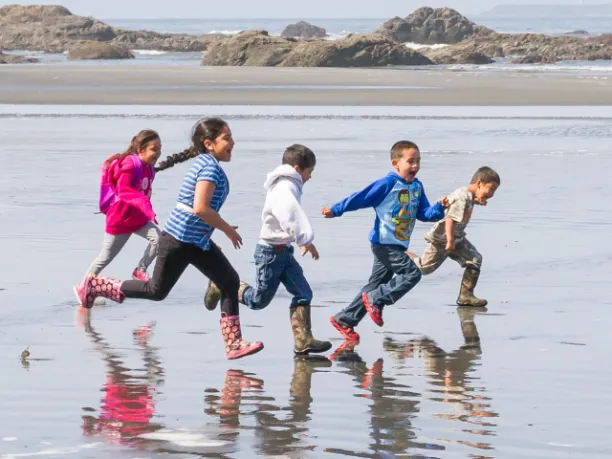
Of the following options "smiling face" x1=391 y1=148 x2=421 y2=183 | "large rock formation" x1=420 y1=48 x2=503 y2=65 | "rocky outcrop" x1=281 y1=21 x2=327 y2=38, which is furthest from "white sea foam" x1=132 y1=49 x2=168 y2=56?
"smiling face" x1=391 y1=148 x2=421 y2=183

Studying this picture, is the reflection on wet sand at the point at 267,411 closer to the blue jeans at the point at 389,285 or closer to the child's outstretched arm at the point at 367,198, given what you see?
the blue jeans at the point at 389,285

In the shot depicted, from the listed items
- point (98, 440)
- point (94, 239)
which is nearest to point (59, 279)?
point (94, 239)

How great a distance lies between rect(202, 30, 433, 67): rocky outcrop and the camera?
5093 centimetres

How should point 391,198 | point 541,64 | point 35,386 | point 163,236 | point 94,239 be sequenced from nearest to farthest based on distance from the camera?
point 35,386 < point 163,236 < point 391,198 < point 94,239 < point 541,64

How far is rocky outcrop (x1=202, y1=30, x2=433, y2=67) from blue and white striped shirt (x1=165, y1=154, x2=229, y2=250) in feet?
142

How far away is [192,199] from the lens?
7430 mm

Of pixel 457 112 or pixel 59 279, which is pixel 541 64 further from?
pixel 59 279

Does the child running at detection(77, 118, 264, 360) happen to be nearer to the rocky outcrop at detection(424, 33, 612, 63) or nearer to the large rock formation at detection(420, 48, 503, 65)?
the large rock formation at detection(420, 48, 503, 65)

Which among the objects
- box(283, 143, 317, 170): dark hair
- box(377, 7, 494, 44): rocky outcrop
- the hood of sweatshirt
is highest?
box(377, 7, 494, 44): rocky outcrop

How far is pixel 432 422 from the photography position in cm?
606

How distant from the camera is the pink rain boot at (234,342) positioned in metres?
7.32

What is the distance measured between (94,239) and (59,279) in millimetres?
1917

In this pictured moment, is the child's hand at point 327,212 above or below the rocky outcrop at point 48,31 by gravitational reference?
below

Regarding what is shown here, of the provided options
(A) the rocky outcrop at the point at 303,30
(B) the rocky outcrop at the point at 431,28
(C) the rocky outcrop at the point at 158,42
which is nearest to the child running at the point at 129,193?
(C) the rocky outcrop at the point at 158,42
